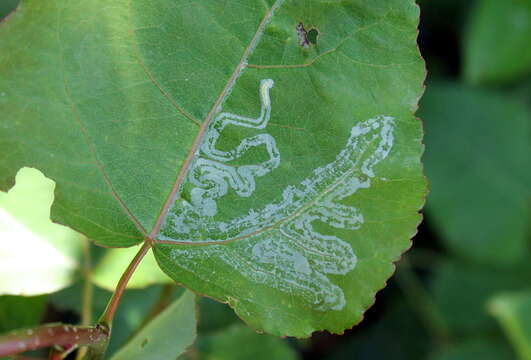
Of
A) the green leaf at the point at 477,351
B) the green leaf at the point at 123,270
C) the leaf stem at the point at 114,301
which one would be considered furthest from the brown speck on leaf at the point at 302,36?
the green leaf at the point at 477,351

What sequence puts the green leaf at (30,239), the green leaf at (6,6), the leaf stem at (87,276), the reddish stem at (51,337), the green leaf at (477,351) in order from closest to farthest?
the reddish stem at (51,337) → the green leaf at (30,239) → the leaf stem at (87,276) → the green leaf at (6,6) → the green leaf at (477,351)

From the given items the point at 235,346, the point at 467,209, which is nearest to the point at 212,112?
the point at 235,346

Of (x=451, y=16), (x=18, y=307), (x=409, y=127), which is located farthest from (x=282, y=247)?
(x=451, y=16)

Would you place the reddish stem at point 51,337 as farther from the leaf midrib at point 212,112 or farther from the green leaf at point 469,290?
the green leaf at point 469,290

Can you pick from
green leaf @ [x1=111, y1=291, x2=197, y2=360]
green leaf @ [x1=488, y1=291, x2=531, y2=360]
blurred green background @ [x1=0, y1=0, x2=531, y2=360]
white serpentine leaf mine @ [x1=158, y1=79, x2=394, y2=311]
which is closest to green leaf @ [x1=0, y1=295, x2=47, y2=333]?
green leaf @ [x1=111, y1=291, x2=197, y2=360]

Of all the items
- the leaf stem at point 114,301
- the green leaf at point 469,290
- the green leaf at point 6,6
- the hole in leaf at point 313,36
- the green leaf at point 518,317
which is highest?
the hole in leaf at point 313,36

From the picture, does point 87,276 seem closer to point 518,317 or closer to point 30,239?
point 30,239

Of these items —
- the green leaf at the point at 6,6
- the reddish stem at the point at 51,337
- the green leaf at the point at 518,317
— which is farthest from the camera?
the green leaf at the point at 518,317

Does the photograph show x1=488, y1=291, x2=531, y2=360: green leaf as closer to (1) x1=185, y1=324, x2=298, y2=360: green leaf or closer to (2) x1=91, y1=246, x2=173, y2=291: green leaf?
(1) x1=185, y1=324, x2=298, y2=360: green leaf
